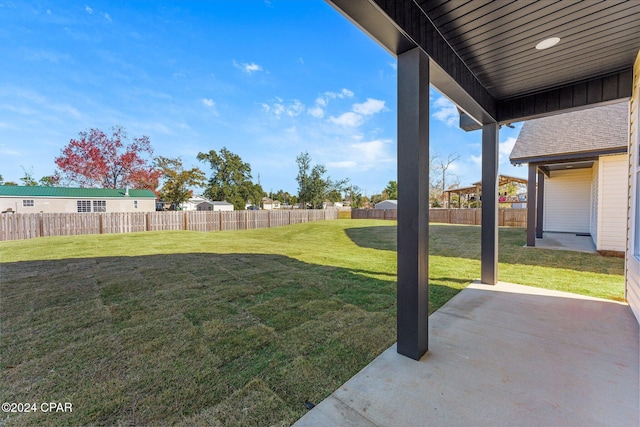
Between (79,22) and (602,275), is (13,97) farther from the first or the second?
(602,275)

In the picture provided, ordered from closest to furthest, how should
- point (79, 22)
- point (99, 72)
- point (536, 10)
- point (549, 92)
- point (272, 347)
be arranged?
1. point (536, 10)
2. point (272, 347)
3. point (549, 92)
4. point (79, 22)
5. point (99, 72)

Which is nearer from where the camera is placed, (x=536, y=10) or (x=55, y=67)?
(x=536, y=10)

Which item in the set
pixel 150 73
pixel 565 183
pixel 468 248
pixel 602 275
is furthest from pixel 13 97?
pixel 565 183

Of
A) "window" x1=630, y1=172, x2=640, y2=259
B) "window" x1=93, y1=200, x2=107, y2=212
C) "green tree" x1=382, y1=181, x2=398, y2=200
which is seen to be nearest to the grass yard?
"window" x1=630, y1=172, x2=640, y2=259

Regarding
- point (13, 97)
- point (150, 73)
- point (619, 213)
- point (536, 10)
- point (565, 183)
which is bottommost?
point (619, 213)

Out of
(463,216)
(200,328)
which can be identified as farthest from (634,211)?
(463,216)

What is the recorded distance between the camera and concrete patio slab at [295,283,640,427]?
1.52 metres

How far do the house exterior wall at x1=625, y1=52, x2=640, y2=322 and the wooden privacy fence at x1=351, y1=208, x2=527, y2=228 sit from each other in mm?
11661

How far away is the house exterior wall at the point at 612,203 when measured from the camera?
21.2 ft

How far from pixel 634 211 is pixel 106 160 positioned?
1096 inches

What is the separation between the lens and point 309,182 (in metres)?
26.0

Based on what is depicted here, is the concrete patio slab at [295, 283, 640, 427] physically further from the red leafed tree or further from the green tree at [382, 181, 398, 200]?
the green tree at [382, 181, 398, 200]

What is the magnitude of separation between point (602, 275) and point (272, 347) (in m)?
6.27

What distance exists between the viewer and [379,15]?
5.64 ft
